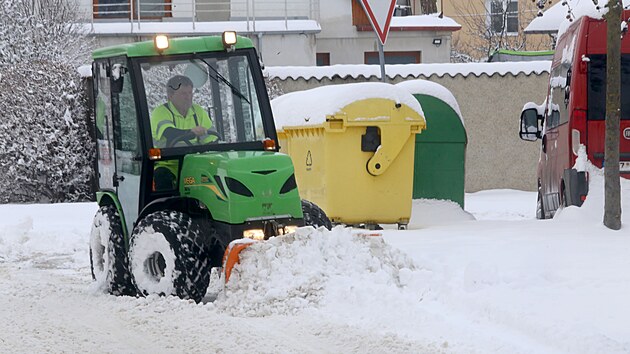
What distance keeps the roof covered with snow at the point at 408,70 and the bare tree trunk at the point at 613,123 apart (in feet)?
30.2

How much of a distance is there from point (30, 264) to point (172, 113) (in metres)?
3.39

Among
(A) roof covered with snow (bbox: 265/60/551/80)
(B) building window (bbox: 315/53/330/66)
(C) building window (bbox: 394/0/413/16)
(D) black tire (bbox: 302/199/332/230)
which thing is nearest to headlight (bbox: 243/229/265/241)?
(D) black tire (bbox: 302/199/332/230)

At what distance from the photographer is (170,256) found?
Answer: 8508mm

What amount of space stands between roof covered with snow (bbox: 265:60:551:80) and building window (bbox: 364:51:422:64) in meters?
9.90

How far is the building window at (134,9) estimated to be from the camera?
95.3ft

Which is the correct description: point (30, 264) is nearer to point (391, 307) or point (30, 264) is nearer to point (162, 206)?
point (162, 206)

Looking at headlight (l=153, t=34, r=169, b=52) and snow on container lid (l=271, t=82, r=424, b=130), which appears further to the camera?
snow on container lid (l=271, t=82, r=424, b=130)

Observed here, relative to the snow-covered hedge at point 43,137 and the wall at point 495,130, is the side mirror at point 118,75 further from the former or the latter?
the wall at point 495,130

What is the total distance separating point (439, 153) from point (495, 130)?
7090 mm

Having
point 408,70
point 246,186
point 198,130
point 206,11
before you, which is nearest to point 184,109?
point 198,130

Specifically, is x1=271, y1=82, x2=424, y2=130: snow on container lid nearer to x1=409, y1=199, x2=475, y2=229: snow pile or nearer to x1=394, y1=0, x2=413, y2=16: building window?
x1=409, y1=199, x2=475, y2=229: snow pile

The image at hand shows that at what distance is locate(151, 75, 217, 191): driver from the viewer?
9109 mm

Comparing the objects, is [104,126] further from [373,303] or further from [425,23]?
[425,23]

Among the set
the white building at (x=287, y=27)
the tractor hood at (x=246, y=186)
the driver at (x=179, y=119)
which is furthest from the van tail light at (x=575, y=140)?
the white building at (x=287, y=27)
